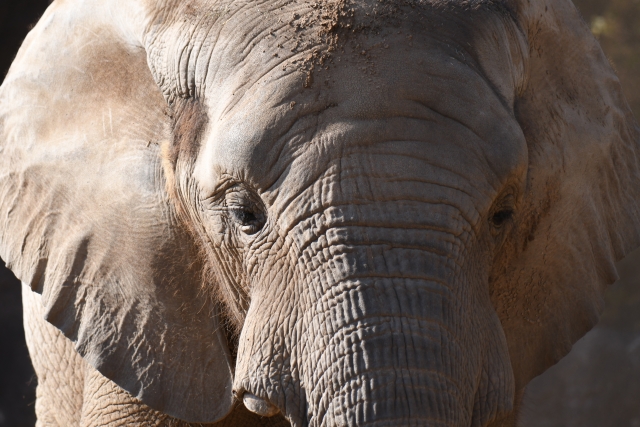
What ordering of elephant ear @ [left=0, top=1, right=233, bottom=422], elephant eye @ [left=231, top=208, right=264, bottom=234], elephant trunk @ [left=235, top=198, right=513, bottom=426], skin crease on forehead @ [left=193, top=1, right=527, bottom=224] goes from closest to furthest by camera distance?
elephant trunk @ [left=235, top=198, right=513, bottom=426] < skin crease on forehead @ [left=193, top=1, right=527, bottom=224] < elephant eye @ [left=231, top=208, right=264, bottom=234] < elephant ear @ [left=0, top=1, right=233, bottom=422]

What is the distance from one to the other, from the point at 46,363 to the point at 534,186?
2.24 metres

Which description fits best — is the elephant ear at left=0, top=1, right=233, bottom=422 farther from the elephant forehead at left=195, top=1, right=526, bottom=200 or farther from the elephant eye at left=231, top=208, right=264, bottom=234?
the elephant forehead at left=195, top=1, right=526, bottom=200

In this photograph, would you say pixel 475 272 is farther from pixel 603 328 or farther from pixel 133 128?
pixel 603 328

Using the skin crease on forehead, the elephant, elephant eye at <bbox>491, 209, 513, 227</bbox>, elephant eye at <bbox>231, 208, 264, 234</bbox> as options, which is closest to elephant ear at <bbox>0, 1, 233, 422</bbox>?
the elephant

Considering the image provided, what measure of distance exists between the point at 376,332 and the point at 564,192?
1009 mm

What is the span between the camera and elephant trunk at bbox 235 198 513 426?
7.41 feet

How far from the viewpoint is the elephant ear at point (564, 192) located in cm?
290

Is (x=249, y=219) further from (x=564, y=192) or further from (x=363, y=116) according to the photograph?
(x=564, y=192)

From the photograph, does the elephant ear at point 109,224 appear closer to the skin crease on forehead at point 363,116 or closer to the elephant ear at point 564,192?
the skin crease on forehead at point 363,116

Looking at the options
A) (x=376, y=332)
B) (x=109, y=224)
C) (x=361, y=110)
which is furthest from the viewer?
(x=109, y=224)

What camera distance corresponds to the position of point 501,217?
Answer: 2605 mm

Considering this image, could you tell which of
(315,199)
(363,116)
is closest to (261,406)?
(315,199)

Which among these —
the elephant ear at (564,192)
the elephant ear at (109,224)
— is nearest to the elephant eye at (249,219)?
the elephant ear at (109,224)

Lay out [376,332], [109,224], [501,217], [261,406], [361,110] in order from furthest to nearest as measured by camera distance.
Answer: [109,224] < [501,217] < [261,406] < [361,110] < [376,332]
